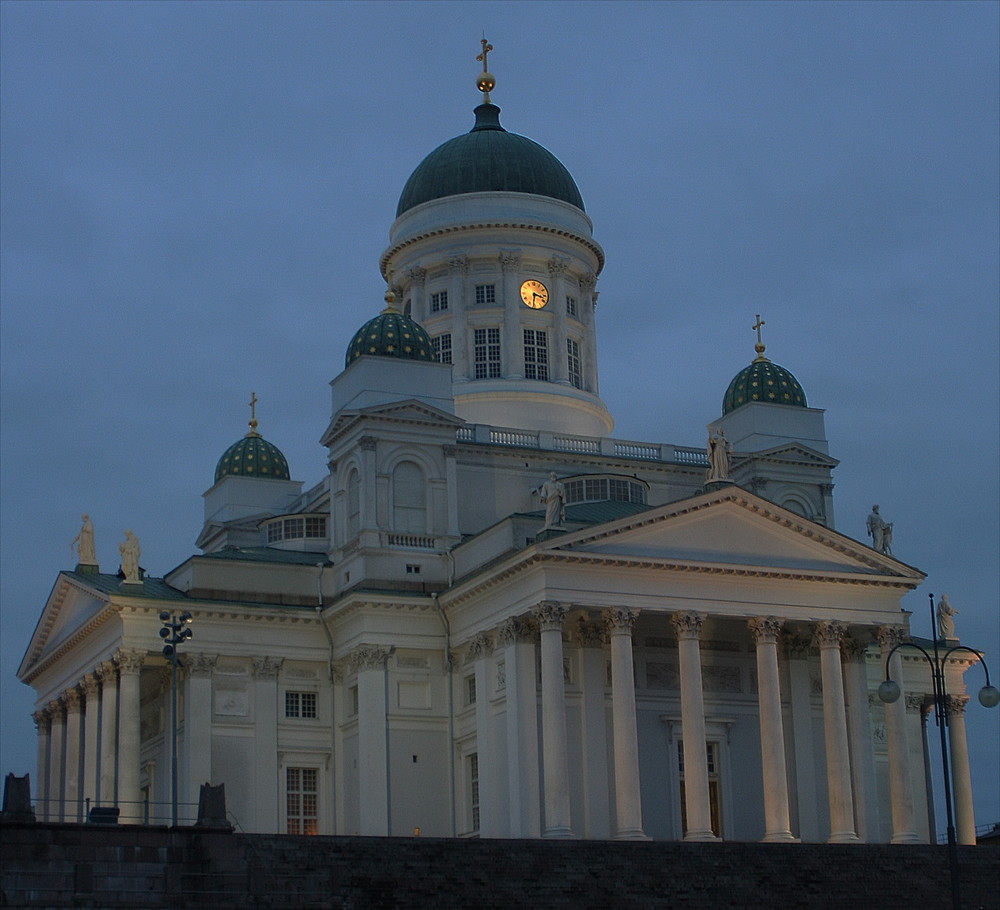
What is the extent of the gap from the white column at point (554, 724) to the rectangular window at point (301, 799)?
10.1 m

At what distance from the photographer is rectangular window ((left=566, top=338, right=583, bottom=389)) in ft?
224

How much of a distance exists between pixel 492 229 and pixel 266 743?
885 inches

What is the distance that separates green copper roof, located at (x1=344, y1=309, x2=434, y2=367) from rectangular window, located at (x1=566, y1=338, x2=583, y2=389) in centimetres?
935

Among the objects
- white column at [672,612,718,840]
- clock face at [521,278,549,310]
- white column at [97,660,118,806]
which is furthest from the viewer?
clock face at [521,278,549,310]

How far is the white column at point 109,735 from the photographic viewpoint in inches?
2145

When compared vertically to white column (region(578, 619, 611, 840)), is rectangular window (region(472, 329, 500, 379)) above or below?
above

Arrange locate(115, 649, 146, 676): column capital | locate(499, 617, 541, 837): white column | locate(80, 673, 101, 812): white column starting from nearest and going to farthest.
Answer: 1. locate(499, 617, 541, 837): white column
2. locate(115, 649, 146, 676): column capital
3. locate(80, 673, 101, 812): white column

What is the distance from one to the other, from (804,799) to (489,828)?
34.7 ft

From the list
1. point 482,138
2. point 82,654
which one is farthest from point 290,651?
point 482,138

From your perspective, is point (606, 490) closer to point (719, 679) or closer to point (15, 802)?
point (719, 679)

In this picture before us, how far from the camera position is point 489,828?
5122cm

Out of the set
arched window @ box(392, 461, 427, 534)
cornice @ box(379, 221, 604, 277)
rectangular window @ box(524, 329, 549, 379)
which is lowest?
arched window @ box(392, 461, 427, 534)

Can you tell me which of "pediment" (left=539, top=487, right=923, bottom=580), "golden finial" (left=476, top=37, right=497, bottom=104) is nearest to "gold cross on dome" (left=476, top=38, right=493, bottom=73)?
"golden finial" (left=476, top=37, right=497, bottom=104)

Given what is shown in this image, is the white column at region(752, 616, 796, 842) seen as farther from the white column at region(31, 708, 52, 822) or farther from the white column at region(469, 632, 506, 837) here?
the white column at region(31, 708, 52, 822)
